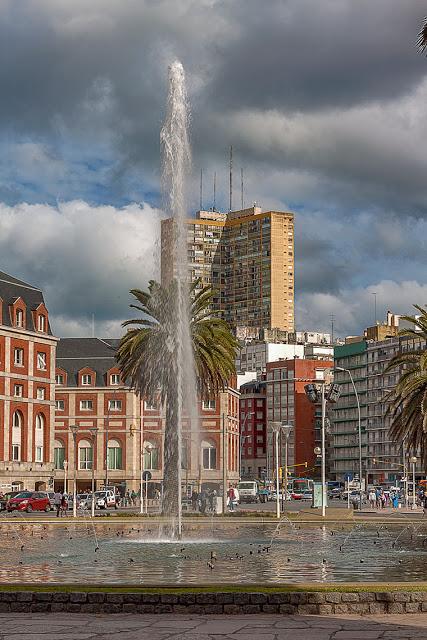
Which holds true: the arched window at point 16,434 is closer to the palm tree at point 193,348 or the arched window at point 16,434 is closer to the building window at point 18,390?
the building window at point 18,390

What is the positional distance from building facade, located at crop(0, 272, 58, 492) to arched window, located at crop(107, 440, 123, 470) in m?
21.8

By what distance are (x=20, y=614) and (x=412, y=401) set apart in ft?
158

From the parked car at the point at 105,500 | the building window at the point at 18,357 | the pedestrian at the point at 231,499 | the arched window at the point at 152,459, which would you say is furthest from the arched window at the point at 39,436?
the pedestrian at the point at 231,499

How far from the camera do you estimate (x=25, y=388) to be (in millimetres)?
106938

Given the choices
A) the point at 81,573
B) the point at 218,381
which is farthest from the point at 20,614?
the point at 218,381

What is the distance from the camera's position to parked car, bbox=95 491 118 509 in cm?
9944

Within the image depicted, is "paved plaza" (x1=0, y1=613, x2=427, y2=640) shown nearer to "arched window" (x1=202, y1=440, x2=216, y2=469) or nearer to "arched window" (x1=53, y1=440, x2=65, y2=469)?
"arched window" (x1=202, y1=440, x2=216, y2=469)

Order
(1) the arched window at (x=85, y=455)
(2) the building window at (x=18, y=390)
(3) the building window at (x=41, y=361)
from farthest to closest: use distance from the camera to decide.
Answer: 1. (1) the arched window at (x=85, y=455)
2. (3) the building window at (x=41, y=361)
3. (2) the building window at (x=18, y=390)

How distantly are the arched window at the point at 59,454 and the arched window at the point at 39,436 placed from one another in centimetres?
2359

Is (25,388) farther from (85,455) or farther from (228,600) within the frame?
(228,600)

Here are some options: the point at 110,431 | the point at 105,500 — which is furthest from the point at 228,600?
the point at 110,431

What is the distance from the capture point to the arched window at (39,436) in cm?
10812

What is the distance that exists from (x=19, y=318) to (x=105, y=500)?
20588 millimetres

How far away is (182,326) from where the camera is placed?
43.8m
